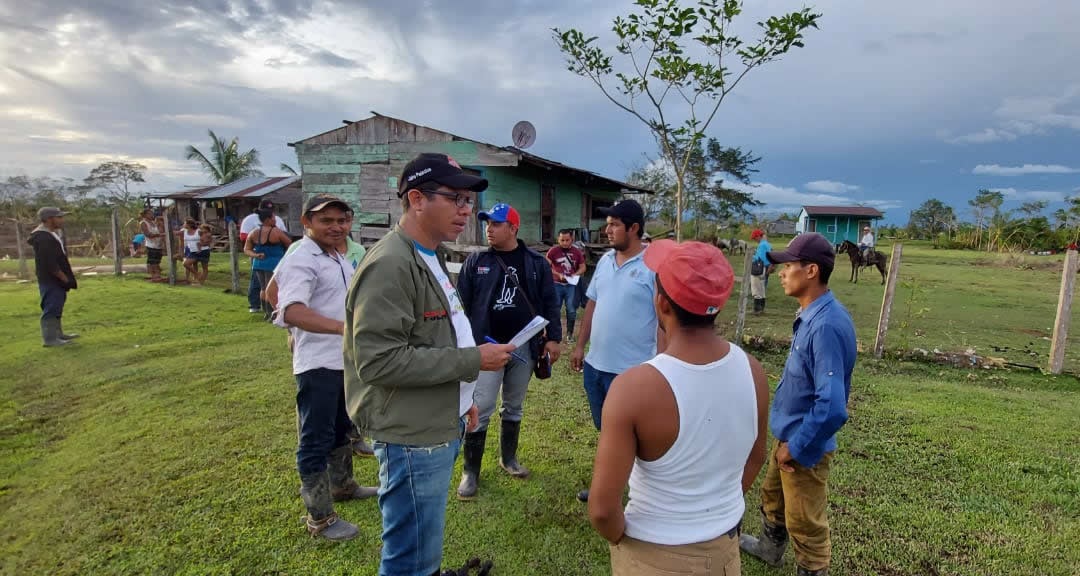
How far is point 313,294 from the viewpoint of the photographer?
9.59 ft

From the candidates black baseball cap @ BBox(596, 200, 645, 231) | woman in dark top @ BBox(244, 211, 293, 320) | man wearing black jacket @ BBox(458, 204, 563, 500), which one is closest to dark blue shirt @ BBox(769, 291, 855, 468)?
black baseball cap @ BBox(596, 200, 645, 231)

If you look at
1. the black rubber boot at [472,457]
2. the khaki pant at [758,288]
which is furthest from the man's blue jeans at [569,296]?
the khaki pant at [758,288]

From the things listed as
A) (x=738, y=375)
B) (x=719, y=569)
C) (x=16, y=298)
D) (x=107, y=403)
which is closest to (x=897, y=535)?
(x=719, y=569)

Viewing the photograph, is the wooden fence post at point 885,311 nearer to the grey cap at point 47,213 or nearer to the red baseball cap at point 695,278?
the red baseball cap at point 695,278

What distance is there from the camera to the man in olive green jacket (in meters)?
1.69

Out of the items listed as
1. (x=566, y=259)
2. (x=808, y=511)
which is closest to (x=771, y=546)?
(x=808, y=511)

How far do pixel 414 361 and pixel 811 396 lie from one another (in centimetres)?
183

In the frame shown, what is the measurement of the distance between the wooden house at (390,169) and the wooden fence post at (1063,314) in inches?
329

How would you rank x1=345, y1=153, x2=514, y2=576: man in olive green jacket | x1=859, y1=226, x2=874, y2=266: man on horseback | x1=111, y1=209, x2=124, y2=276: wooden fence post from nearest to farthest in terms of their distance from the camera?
x1=345, y1=153, x2=514, y2=576: man in olive green jacket < x1=111, y1=209, x2=124, y2=276: wooden fence post < x1=859, y1=226, x2=874, y2=266: man on horseback

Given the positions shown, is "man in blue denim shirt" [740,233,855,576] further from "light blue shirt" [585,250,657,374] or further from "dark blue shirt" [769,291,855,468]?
"light blue shirt" [585,250,657,374]

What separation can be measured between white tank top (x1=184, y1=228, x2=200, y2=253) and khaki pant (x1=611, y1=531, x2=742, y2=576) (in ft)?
48.2

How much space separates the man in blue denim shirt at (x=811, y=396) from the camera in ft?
7.18

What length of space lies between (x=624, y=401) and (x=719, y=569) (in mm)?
635

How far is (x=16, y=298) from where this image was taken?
10812 millimetres
